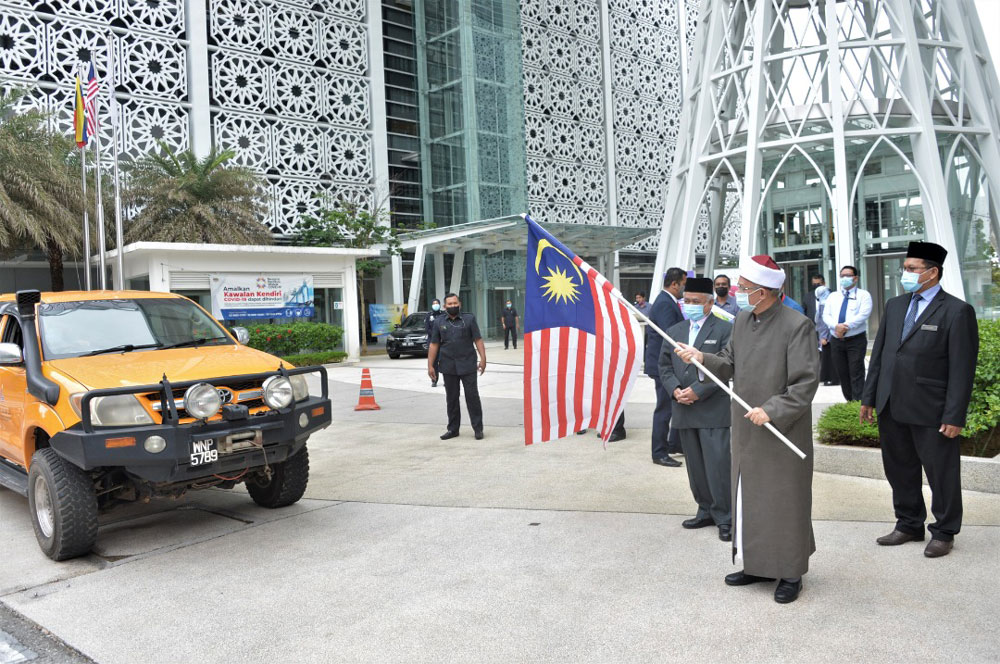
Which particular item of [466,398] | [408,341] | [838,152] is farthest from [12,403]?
[408,341]

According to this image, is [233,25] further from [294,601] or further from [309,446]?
[294,601]

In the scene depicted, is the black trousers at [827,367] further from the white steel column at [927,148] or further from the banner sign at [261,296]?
the banner sign at [261,296]

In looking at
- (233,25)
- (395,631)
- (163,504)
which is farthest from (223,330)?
(233,25)

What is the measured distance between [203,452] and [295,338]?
63.7 ft

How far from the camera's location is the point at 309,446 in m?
9.88

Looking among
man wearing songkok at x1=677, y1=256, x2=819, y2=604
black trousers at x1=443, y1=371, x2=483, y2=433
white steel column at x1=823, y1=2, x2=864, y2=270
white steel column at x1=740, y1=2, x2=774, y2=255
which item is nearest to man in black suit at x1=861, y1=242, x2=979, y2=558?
man wearing songkok at x1=677, y1=256, x2=819, y2=604

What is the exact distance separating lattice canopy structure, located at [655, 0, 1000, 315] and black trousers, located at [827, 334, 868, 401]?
31.3 feet

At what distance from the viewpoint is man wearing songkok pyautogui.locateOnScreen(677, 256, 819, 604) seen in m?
4.17

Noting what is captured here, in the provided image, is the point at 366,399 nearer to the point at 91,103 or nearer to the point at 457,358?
the point at 457,358

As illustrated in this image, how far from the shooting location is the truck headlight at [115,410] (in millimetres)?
5199

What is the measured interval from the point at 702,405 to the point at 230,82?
108 ft

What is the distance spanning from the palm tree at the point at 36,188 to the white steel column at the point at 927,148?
24363mm

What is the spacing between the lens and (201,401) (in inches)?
209

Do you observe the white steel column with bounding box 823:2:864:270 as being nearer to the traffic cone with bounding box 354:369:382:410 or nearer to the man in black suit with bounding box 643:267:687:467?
the traffic cone with bounding box 354:369:382:410
